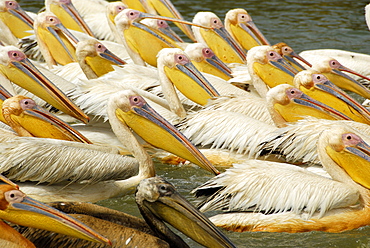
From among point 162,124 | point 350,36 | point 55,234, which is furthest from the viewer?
point 350,36

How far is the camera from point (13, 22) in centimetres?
727

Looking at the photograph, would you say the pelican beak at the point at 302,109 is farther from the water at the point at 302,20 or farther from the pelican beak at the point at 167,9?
the pelican beak at the point at 167,9

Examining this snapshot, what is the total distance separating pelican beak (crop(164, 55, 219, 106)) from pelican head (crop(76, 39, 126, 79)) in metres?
0.81

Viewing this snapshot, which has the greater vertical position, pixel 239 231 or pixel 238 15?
pixel 238 15

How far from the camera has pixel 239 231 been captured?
388 cm

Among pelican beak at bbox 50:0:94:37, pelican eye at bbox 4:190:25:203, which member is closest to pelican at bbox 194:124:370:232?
pelican eye at bbox 4:190:25:203

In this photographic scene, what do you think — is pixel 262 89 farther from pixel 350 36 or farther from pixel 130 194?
pixel 350 36

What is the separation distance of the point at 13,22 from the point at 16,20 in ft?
0.15

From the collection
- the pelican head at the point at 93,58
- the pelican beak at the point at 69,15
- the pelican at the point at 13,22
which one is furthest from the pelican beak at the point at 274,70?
the pelican at the point at 13,22

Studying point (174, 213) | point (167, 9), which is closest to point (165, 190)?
point (174, 213)

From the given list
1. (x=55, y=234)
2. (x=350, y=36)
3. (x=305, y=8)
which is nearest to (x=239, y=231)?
(x=55, y=234)

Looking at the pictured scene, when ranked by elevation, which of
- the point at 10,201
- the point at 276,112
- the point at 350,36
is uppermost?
the point at 10,201

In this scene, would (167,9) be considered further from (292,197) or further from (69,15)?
(292,197)

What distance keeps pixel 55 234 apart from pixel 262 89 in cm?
310
